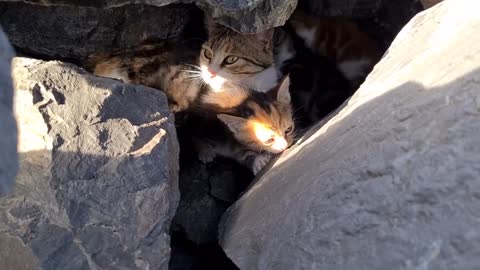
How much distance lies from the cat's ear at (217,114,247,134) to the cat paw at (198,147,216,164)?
14 cm

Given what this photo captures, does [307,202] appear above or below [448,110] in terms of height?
below

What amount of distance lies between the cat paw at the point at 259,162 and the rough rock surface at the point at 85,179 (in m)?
0.67

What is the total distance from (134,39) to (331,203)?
132cm

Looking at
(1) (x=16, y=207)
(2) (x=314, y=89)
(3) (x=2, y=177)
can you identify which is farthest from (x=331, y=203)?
(2) (x=314, y=89)

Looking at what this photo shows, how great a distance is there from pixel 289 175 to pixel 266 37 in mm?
1120

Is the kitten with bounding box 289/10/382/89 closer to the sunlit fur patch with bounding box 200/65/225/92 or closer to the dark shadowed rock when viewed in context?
the sunlit fur patch with bounding box 200/65/225/92

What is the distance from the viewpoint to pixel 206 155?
3.00 metres

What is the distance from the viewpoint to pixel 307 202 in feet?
6.72

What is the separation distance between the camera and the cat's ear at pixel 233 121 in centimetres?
290

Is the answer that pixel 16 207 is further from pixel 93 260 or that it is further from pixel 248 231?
pixel 248 231

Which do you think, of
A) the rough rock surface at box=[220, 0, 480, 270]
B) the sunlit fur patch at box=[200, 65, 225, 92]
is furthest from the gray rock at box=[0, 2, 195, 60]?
the rough rock surface at box=[220, 0, 480, 270]

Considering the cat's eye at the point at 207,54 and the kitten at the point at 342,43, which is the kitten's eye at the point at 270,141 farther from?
the cat's eye at the point at 207,54

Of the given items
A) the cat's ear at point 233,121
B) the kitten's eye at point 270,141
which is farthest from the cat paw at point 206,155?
the kitten's eye at point 270,141

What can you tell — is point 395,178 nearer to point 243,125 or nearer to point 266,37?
point 243,125
